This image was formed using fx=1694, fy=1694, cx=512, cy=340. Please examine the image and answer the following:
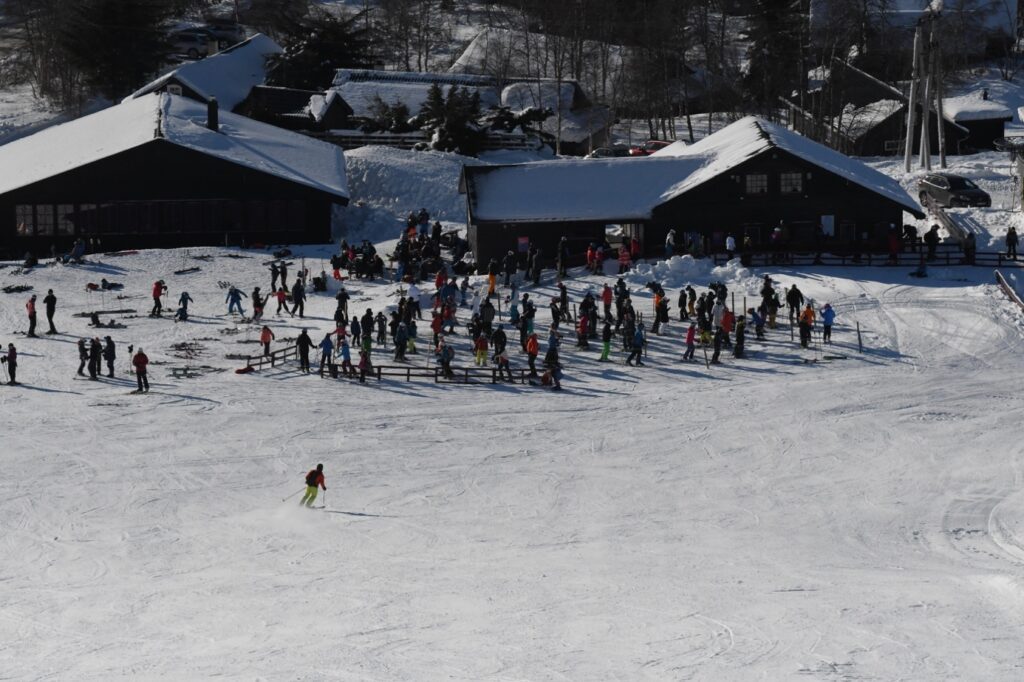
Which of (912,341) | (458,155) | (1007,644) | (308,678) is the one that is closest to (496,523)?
(308,678)

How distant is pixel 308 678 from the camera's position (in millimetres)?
21953

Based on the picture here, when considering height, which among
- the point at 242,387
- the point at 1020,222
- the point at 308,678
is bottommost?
the point at 308,678

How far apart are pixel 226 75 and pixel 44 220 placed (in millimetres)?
23585

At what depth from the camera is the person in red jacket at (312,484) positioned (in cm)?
2881

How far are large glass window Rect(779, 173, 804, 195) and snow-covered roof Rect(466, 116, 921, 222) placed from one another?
0.61 metres

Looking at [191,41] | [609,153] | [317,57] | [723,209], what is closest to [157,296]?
[723,209]

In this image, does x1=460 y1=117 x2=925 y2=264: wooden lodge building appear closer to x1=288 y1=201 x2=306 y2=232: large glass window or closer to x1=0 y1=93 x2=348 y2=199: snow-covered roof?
x1=288 y1=201 x2=306 y2=232: large glass window

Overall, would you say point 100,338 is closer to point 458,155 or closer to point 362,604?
point 362,604

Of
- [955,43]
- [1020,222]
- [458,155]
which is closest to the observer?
[1020,222]

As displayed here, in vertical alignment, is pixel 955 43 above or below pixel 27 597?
above

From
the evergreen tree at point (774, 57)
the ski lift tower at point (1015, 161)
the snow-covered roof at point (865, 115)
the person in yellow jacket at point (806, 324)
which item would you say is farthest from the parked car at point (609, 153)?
the person in yellow jacket at point (806, 324)

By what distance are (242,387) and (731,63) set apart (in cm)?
5717

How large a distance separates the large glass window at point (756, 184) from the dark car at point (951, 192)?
308 inches

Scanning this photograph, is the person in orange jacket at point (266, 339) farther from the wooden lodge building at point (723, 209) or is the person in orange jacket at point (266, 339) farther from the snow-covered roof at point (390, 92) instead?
the snow-covered roof at point (390, 92)
